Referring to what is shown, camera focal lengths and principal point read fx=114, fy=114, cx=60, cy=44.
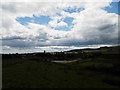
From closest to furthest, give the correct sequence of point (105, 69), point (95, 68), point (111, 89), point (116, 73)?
point (111, 89) → point (116, 73) → point (105, 69) → point (95, 68)

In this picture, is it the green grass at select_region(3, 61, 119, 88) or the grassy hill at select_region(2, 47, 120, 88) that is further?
the grassy hill at select_region(2, 47, 120, 88)

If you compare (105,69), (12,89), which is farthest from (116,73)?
(12,89)

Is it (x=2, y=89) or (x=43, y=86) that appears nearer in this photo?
(x=2, y=89)

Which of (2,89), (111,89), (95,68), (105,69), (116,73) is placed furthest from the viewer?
(95,68)

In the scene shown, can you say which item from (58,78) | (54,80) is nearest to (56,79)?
(54,80)

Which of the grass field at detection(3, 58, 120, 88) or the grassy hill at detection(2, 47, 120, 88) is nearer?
the grass field at detection(3, 58, 120, 88)

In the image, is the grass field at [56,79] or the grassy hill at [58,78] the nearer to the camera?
the grass field at [56,79]

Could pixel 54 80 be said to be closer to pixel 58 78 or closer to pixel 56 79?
pixel 56 79

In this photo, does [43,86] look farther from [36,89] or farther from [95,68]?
[95,68]

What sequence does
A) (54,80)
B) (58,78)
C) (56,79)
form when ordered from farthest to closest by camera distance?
1. (58,78)
2. (56,79)
3. (54,80)

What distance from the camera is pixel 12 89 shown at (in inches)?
943

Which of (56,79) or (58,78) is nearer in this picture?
(56,79)

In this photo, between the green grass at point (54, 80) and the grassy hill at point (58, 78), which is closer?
the green grass at point (54, 80)

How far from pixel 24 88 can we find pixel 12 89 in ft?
7.87
